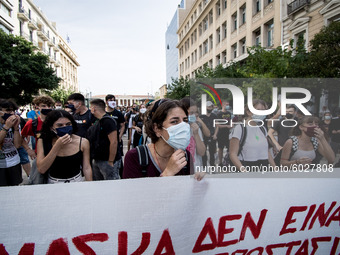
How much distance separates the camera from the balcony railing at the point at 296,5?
13.3 meters

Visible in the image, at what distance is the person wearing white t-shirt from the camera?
157 cm

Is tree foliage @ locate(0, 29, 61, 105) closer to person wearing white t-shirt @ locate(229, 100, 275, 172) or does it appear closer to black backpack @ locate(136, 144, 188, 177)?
black backpack @ locate(136, 144, 188, 177)

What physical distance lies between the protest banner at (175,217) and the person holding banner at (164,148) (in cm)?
17

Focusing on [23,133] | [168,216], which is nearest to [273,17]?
[23,133]

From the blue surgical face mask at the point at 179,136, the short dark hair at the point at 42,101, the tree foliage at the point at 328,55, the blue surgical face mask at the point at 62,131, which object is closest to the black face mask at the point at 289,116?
the blue surgical face mask at the point at 179,136

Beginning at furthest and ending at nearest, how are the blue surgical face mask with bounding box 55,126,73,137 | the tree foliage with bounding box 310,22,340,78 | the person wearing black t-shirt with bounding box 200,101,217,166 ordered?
the tree foliage with bounding box 310,22,340,78 < the blue surgical face mask with bounding box 55,126,73,137 < the person wearing black t-shirt with bounding box 200,101,217,166

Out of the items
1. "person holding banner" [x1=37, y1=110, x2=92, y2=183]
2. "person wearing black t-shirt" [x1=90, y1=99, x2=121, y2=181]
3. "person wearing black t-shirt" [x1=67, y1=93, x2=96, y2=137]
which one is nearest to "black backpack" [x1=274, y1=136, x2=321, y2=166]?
"person holding banner" [x1=37, y1=110, x2=92, y2=183]

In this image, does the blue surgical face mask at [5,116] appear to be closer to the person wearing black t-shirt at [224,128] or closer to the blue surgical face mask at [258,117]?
the person wearing black t-shirt at [224,128]

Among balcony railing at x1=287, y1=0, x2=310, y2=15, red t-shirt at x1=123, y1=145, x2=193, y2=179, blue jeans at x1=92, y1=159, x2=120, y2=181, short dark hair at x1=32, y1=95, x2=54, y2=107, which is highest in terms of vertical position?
balcony railing at x1=287, y1=0, x2=310, y2=15

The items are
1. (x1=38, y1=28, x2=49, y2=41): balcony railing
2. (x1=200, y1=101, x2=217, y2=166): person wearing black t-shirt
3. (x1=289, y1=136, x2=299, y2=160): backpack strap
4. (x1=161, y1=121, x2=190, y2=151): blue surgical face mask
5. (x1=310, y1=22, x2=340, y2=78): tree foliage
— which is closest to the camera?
(x1=200, y1=101, x2=217, y2=166): person wearing black t-shirt

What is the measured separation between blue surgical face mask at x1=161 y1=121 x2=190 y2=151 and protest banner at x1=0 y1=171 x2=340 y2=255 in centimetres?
30

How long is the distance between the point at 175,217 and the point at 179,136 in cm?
53

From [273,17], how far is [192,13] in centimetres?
2425

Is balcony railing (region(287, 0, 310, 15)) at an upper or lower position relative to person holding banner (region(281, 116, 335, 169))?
upper
